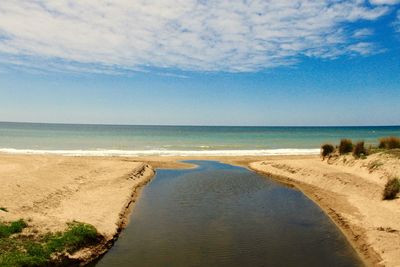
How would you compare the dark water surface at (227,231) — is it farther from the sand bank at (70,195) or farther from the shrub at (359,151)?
the shrub at (359,151)

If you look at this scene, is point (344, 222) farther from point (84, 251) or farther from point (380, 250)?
point (84, 251)

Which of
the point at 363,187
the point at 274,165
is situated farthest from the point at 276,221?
the point at 274,165

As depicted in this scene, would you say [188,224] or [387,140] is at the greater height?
[387,140]

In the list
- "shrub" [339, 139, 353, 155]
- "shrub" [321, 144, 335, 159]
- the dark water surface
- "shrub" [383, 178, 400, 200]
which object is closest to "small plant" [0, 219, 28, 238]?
the dark water surface

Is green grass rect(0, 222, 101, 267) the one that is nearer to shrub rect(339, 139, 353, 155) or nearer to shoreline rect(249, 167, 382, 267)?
shoreline rect(249, 167, 382, 267)

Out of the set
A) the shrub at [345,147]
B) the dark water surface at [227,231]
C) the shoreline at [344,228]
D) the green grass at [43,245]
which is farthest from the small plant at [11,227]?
the shrub at [345,147]

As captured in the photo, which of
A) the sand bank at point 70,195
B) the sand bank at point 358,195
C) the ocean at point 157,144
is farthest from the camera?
the ocean at point 157,144

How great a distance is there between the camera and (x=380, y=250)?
13.7 m

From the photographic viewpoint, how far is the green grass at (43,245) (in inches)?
448

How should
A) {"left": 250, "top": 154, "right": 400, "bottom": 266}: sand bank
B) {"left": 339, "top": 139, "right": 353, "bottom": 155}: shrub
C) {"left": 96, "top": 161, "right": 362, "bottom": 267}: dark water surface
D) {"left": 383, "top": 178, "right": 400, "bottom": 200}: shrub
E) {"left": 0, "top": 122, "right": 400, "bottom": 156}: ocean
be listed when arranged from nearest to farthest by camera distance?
1. {"left": 96, "top": 161, "right": 362, "bottom": 267}: dark water surface
2. {"left": 250, "top": 154, "right": 400, "bottom": 266}: sand bank
3. {"left": 383, "top": 178, "right": 400, "bottom": 200}: shrub
4. {"left": 339, "top": 139, "right": 353, "bottom": 155}: shrub
5. {"left": 0, "top": 122, "right": 400, "bottom": 156}: ocean

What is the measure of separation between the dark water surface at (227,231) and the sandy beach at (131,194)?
775mm

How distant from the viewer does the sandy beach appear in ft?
48.6

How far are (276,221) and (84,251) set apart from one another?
369 inches

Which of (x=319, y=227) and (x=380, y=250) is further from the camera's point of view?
(x=319, y=227)
